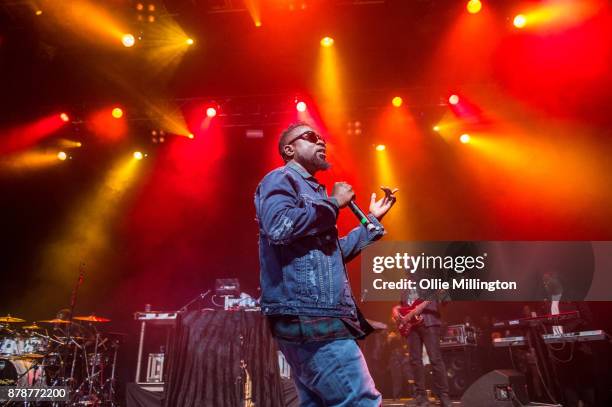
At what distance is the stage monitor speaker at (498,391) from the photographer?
629 cm

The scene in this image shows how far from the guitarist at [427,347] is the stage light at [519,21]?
15.1 ft

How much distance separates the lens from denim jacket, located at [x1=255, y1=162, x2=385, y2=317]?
1.91 m

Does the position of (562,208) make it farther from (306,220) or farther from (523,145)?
(306,220)

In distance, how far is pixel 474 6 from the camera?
24.1ft

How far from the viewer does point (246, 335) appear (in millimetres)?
5766

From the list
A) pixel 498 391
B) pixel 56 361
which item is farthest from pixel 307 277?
pixel 56 361

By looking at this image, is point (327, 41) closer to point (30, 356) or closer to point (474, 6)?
point (474, 6)

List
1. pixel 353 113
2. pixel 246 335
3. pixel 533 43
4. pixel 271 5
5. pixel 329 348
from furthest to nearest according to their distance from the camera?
pixel 353 113, pixel 533 43, pixel 271 5, pixel 246 335, pixel 329 348

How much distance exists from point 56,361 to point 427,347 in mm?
5997

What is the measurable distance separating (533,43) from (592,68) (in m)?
1.28

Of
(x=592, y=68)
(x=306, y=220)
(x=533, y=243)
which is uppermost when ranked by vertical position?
(x=592, y=68)

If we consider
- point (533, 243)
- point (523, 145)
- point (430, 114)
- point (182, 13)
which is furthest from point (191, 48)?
point (533, 243)

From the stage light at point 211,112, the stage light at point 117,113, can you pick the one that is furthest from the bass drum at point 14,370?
the stage light at point 211,112

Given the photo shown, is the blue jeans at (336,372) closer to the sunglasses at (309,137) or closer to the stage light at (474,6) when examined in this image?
the sunglasses at (309,137)
